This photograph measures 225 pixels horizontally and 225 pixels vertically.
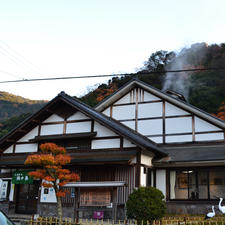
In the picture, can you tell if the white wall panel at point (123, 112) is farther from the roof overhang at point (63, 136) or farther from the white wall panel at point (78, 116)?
the roof overhang at point (63, 136)

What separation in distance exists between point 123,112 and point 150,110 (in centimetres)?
200

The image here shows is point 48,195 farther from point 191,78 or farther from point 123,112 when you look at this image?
point 191,78

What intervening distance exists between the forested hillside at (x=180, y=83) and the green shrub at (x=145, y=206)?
25100 mm

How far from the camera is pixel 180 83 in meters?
55.6

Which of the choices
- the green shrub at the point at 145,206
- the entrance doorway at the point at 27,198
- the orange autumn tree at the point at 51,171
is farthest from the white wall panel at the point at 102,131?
the green shrub at the point at 145,206

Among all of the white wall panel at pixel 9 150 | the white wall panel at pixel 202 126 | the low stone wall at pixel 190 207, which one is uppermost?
the white wall panel at pixel 202 126

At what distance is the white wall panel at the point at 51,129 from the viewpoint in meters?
18.5

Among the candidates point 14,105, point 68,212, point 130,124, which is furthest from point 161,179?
point 14,105

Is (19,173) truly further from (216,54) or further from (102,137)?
(216,54)

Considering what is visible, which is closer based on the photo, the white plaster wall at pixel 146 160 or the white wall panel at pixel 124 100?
the white plaster wall at pixel 146 160

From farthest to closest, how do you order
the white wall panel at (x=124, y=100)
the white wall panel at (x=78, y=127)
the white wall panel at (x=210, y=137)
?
the white wall panel at (x=124, y=100) → the white wall panel at (x=210, y=137) → the white wall panel at (x=78, y=127)

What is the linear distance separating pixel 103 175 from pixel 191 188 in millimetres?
5435

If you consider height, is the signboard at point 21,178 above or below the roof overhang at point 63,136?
below

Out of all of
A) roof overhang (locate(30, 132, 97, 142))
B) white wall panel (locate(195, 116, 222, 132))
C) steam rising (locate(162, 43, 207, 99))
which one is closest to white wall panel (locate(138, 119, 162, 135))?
white wall panel (locate(195, 116, 222, 132))
